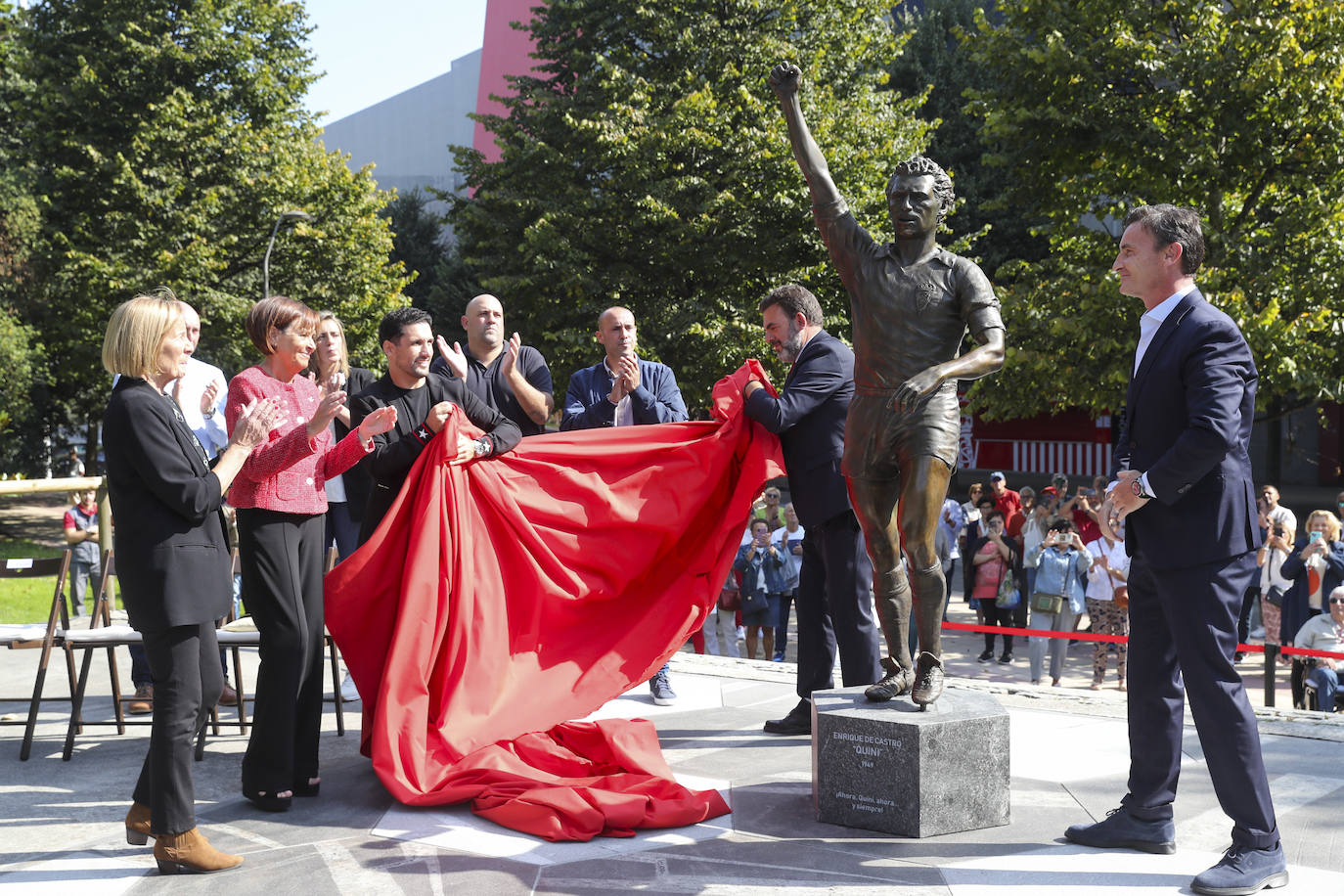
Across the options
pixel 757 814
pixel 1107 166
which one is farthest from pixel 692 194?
pixel 757 814

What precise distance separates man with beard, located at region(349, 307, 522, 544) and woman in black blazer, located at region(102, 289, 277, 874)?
49.8 inches

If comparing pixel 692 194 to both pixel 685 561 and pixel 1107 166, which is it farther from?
pixel 685 561

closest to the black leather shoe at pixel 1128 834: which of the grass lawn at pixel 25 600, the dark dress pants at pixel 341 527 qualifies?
the dark dress pants at pixel 341 527

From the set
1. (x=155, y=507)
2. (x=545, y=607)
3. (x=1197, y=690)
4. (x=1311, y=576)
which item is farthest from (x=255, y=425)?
(x=1311, y=576)

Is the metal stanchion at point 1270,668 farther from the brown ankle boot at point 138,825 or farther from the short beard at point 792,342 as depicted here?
the brown ankle boot at point 138,825

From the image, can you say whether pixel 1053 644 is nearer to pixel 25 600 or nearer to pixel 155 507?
pixel 155 507

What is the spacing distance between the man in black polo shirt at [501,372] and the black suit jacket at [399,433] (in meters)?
0.52

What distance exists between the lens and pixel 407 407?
5.66 meters

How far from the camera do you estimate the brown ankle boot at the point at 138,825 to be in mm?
4520

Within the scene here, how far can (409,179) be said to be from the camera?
149 ft

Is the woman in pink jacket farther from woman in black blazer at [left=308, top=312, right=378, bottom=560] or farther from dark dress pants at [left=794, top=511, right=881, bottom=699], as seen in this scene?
dark dress pants at [left=794, top=511, right=881, bottom=699]

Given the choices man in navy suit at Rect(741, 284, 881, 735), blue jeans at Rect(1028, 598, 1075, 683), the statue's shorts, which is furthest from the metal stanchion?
the statue's shorts

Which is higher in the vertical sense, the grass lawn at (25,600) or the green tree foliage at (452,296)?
the green tree foliage at (452,296)

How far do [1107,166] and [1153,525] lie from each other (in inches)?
670
